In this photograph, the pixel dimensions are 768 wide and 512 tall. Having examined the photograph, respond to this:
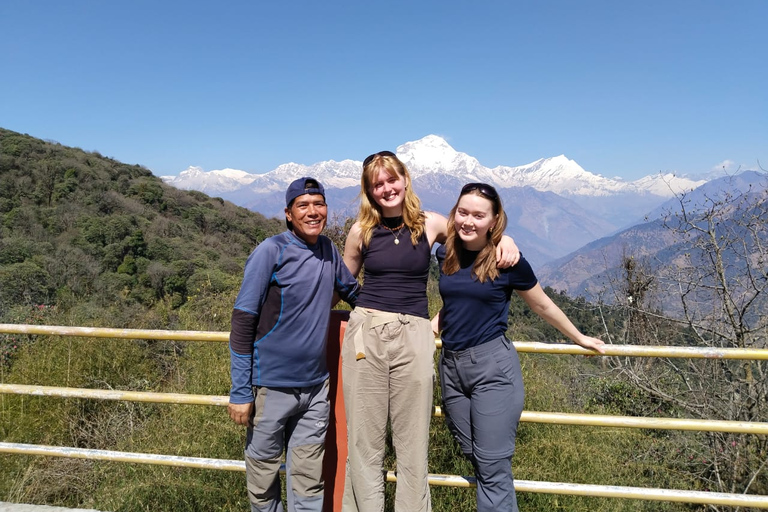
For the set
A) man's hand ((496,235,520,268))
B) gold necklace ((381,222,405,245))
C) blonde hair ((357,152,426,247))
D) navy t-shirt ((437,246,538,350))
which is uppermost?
blonde hair ((357,152,426,247))

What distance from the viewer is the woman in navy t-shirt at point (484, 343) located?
6.91 ft

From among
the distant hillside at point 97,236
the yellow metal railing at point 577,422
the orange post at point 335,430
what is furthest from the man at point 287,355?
the distant hillside at point 97,236

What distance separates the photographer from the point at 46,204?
26.3 meters

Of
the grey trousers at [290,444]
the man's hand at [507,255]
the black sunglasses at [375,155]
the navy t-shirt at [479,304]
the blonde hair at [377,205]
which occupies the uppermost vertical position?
the black sunglasses at [375,155]

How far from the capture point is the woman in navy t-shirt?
2105 millimetres

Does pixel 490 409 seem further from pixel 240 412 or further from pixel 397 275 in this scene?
pixel 240 412

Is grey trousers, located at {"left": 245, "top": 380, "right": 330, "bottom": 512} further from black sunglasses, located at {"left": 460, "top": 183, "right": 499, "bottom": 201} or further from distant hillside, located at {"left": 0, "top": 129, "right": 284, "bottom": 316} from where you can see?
distant hillside, located at {"left": 0, "top": 129, "right": 284, "bottom": 316}

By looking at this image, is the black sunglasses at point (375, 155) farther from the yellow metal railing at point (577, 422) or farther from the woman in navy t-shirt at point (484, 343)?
the yellow metal railing at point (577, 422)

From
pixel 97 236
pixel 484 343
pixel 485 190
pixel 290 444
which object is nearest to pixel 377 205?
pixel 485 190

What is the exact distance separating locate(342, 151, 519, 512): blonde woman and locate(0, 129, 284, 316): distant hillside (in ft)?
33.6

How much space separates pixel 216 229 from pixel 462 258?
34.8 m

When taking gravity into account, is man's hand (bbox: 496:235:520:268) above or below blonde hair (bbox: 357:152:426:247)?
below

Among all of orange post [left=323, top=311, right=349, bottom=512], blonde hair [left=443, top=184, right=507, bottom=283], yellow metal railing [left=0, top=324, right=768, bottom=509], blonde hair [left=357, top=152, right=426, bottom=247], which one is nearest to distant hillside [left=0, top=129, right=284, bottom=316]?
yellow metal railing [left=0, top=324, right=768, bottom=509]

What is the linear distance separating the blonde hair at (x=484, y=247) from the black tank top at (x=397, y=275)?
111mm
